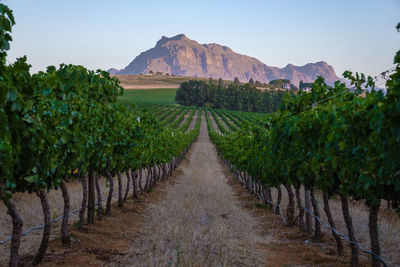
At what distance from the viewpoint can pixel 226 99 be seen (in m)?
109

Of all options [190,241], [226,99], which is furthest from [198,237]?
[226,99]

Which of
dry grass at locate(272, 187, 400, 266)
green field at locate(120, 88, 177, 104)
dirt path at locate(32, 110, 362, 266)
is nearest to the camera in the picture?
dirt path at locate(32, 110, 362, 266)

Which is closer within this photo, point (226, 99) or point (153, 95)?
point (226, 99)

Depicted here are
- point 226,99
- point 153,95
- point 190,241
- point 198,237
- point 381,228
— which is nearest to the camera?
point 190,241

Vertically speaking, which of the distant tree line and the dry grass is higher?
the distant tree line

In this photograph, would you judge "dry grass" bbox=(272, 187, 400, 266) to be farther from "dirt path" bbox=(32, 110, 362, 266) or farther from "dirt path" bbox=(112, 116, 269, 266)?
"dirt path" bbox=(112, 116, 269, 266)

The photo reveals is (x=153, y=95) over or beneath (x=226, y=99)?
over

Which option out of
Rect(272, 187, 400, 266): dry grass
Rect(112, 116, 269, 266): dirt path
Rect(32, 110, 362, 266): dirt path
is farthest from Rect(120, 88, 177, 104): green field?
Rect(32, 110, 362, 266): dirt path

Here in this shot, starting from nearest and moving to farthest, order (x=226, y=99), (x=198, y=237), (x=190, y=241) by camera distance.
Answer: (x=190, y=241)
(x=198, y=237)
(x=226, y=99)

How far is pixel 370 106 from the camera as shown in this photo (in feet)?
14.4

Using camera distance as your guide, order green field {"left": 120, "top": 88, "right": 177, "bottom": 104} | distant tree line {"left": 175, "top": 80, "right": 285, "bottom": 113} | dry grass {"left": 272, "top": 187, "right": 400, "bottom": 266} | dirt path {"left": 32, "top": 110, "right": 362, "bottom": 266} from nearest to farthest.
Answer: dirt path {"left": 32, "top": 110, "right": 362, "bottom": 266}
dry grass {"left": 272, "top": 187, "right": 400, "bottom": 266}
distant tree line {"left": 175, "top": 80, "right": 285, "bottom": 113}
green field {"left": 120, "top": 88, "right": 177, "bottom": 104}

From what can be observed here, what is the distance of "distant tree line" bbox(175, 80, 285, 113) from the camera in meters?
108

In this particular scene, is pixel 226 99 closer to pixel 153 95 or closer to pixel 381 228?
pixel 153 95

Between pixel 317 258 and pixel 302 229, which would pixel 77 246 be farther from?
pixel 302 229
